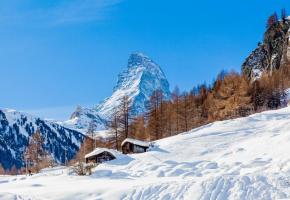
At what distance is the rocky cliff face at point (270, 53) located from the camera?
131250 millimetres

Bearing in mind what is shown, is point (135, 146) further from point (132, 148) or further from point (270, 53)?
point (270, 53)

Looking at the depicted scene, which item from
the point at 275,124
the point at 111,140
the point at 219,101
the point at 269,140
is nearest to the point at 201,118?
the point at 219,101

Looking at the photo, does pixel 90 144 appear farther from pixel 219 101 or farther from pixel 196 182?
pixel 196 182

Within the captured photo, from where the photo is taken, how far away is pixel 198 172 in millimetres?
44656

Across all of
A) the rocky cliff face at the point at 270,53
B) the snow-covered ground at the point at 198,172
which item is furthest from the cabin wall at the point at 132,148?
the rocky cliff face at the point at 270,53

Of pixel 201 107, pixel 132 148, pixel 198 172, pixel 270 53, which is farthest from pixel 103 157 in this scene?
pixel 270 53

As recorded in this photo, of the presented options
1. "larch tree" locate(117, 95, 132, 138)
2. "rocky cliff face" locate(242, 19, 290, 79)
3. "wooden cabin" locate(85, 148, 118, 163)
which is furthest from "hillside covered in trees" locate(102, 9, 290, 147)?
"rocky cliff face" locate(242, 19, 290, 79)

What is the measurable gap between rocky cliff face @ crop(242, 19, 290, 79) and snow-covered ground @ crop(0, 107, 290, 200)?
55532 millimetres

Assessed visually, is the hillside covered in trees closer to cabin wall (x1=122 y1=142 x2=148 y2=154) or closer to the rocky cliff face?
cabin wall (x1=122 y1=142 x2=148 y2=154)

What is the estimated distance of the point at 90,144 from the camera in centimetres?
9212

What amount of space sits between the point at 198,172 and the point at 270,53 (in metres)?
100

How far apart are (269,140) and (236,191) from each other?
97.4ft

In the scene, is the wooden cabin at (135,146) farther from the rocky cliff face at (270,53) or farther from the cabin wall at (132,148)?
the rocky cliff face at (270,53)


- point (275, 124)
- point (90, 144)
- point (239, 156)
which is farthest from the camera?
point (90, 144)
